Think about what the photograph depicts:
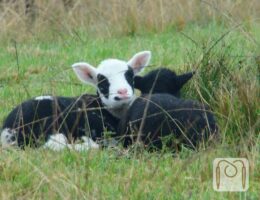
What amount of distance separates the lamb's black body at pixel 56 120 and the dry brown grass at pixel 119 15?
4.73 metres

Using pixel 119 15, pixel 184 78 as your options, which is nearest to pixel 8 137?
pixel 184 78

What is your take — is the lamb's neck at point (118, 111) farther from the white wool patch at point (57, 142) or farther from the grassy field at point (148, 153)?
the white wool patch at point (57, 142)

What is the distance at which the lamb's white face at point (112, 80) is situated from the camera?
23.5 feet

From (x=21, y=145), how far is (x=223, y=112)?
1513 mm

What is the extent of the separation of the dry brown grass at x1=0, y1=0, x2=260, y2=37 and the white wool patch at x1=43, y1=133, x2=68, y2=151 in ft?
17.0

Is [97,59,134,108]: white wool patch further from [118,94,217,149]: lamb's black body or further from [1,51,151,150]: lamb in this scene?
[118,94,217,149]: lamb's black body

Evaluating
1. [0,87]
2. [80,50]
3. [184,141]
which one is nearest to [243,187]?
[184,141]

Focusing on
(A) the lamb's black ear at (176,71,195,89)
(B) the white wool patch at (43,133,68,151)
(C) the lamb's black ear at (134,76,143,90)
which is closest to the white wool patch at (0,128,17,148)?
(B) the white wool patch at (43,133,68,151)

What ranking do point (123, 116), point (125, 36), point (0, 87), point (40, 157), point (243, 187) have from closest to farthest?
point (243, 187) → point (40, 157) → point (123, 116) → point (0, 87) → point (125, 36)

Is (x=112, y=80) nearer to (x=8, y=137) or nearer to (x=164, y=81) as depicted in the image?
(x=164, y=81)

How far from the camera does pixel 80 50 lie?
36.1 feet

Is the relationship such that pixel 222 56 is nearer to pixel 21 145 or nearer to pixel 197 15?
pixel 21 145

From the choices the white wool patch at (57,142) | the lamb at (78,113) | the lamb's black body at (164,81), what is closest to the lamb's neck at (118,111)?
the lamb at (78,113)

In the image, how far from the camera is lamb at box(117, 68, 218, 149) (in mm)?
6566
